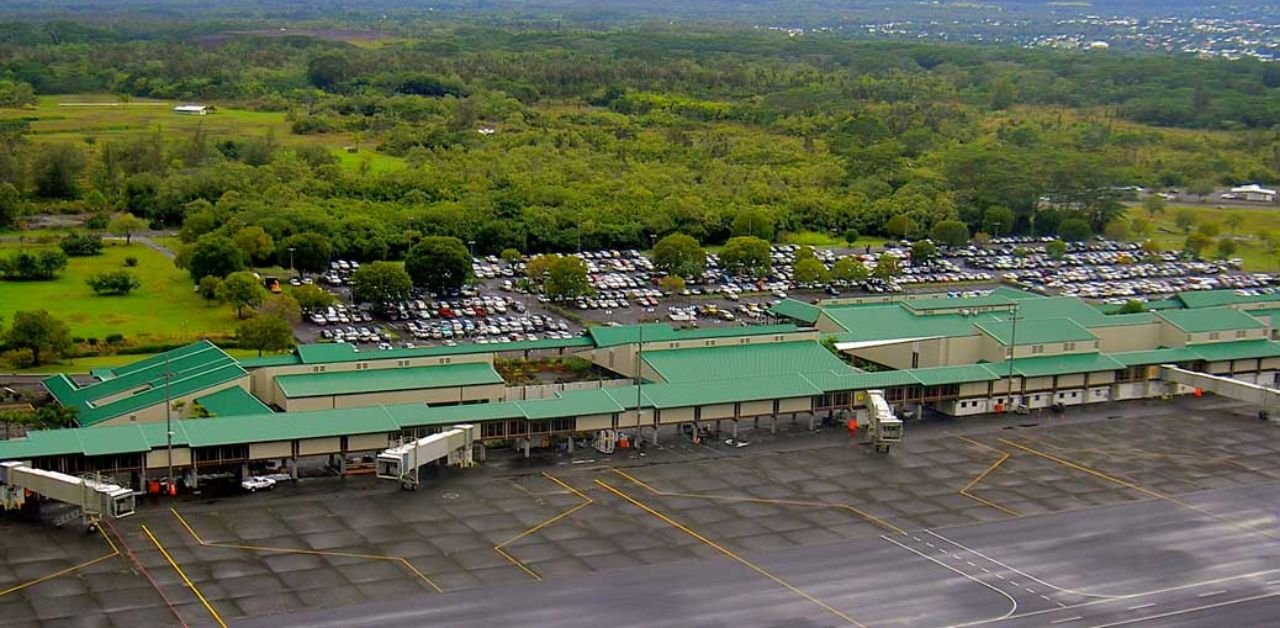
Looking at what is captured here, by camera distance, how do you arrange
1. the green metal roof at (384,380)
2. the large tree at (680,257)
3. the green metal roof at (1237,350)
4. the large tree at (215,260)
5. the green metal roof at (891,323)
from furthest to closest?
1. the large tree at (680,257)
2. the large tree at (215,260)
3. the green metal roof at (891,323)
4. the green metal roof at (1237,350)
5. the green metal roof at (384,380)

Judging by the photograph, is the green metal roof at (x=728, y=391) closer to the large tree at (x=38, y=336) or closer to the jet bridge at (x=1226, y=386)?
the jet bridge at (x=1226, y=386)

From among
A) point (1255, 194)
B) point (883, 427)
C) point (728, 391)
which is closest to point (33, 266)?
point (728, 391)

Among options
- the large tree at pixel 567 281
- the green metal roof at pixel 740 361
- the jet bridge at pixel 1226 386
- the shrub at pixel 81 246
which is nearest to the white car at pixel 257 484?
the green metal roof at pixel 740 361

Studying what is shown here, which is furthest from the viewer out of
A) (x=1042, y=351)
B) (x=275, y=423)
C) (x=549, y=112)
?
(x=549, y=112)

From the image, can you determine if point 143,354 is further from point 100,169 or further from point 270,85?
point 270,85

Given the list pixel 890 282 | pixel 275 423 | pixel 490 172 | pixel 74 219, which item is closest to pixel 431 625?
pixel 275 423

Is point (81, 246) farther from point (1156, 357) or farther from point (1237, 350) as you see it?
point (1237, 350)
